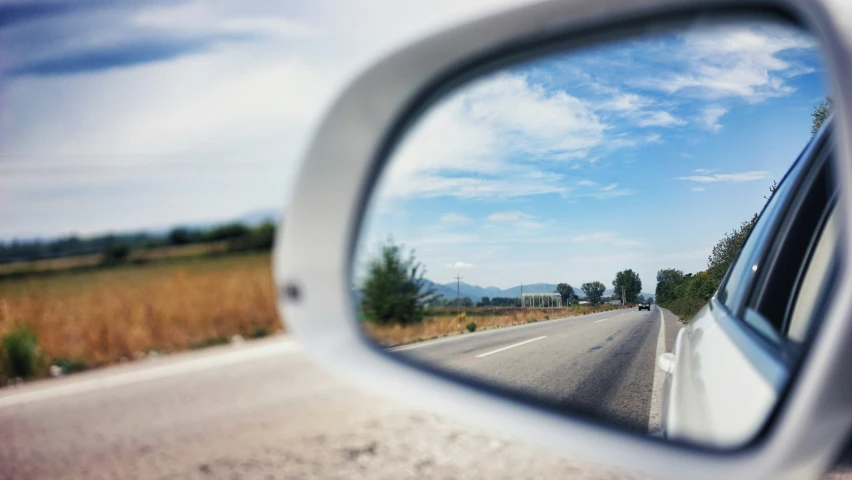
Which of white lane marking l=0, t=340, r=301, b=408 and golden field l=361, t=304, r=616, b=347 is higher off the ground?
golden field l=361, t=304, r=616, b=347

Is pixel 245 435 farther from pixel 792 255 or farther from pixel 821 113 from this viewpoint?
pixel 821 113

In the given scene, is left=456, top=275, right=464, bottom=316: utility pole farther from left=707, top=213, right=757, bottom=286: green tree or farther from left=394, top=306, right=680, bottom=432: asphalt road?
left=707, top=213, right=757, bottom=286: green tree

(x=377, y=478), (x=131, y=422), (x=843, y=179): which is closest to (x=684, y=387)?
(x=843, y=179)

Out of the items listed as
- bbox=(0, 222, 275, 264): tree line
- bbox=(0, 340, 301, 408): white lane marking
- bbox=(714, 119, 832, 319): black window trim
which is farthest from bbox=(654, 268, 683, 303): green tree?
bbox=(0, 222, 275, 264): tree line

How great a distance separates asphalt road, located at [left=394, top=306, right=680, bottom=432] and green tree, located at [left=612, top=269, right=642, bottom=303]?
0.03 metres

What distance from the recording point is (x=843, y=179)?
104 cm

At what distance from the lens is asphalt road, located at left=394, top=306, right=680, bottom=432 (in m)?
1.49

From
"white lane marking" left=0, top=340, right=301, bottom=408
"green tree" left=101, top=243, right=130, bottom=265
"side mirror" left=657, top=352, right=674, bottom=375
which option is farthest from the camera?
"green tree" left=101, top=243, right=130, bottom=265

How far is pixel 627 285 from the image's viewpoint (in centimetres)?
142

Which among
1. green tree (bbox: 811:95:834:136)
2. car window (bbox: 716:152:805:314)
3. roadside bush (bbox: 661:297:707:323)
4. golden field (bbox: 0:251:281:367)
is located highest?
green tree (bbox: 811:95:834:136)

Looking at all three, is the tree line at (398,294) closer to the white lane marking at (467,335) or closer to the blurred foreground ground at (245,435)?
the white lane marking at (467,335)

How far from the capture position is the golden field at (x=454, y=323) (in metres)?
1.52

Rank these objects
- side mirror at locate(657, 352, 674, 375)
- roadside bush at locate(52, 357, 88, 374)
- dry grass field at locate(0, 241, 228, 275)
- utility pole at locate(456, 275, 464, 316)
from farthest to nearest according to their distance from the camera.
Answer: dry grass field at locate(0, 241, 228, 275), roadside bush at locate(52, 357, 88, 374), utility pole at locate(456, 275, 464, 316), side mirror at locate(657, 352, 674, 375)

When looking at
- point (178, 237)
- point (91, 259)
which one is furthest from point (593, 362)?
point (91, 259)
